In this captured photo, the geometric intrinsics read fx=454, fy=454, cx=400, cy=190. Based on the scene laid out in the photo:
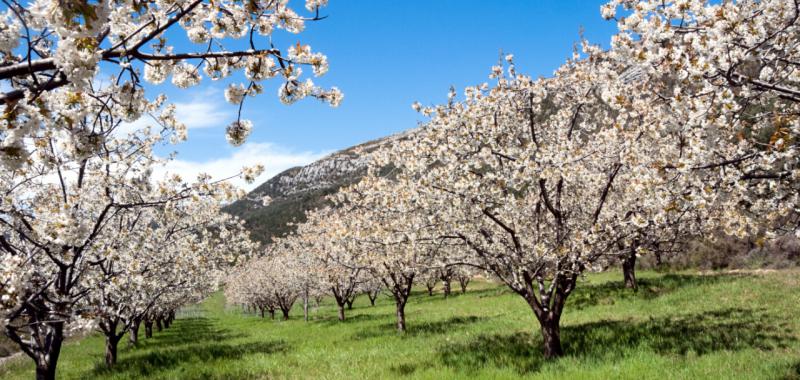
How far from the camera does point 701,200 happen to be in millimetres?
5973

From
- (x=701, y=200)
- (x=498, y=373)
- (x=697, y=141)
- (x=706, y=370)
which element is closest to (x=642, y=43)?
(x=697, y=141)

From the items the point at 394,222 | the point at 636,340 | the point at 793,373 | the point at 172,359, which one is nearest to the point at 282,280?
the point at 172,359

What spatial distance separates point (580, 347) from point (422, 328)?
9.04m

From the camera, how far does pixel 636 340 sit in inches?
468

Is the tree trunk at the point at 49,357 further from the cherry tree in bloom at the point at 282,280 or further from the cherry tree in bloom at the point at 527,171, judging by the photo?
the cherry tree in bloom at the point at 282,280

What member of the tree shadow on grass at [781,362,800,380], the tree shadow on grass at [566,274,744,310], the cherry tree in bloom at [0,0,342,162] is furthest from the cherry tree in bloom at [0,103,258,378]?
the tree shadow on grass at [566,274,744,310]

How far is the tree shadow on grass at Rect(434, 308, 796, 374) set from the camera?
10.6 m

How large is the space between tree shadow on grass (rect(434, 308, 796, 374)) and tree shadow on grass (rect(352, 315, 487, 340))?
3.58 metres

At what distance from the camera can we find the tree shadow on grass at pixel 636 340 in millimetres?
10594

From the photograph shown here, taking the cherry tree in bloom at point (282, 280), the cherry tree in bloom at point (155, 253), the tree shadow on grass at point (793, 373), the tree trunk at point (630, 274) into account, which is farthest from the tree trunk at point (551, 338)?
the cherry tree in bloom at point (282, 280)

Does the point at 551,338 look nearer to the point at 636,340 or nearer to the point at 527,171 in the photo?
the point at 636,340

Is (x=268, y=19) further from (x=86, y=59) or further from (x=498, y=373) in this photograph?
(x=498, y=373)

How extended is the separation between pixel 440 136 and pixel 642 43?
4824 mm

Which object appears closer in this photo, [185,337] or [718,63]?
[718,63]
